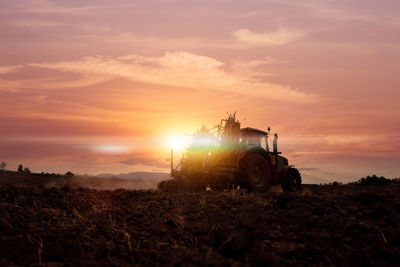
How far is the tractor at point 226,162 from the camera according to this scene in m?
14.6

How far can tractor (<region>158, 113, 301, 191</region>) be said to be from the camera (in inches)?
573

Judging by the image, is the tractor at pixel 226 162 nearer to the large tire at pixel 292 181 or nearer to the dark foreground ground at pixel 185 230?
the large tire at pixel 292 181

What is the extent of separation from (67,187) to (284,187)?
10.3 metres

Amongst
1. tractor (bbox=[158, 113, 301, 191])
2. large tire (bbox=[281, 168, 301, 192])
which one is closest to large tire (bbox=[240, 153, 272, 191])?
tractor (bbox=[158, 113, 301, 191])

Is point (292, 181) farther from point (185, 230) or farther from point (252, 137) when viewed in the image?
point (185, 230)

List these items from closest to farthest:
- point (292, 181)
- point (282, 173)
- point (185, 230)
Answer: point (185, 230), point (282, 173), point (292, 181)

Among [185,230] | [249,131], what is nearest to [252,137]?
[249,131]

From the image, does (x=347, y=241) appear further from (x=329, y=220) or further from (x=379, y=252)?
(x=329, y=220)

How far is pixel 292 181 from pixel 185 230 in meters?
11.2

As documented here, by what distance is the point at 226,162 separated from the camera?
14.9 meters

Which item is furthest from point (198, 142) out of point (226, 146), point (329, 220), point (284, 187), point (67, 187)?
point (329, 220)

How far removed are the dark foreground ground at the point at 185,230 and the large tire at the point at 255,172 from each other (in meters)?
4.59

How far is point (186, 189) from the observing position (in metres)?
15.1

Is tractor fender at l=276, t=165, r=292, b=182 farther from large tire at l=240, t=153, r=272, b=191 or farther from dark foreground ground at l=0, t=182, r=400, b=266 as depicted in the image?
dark foreground ground at l=0, t=182, r=400, b=266
